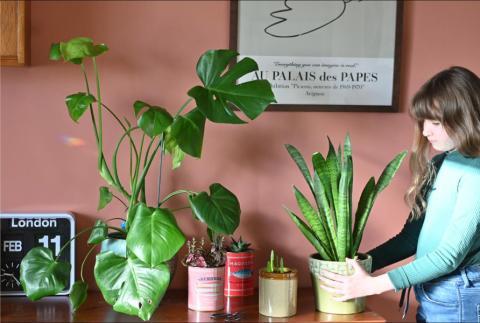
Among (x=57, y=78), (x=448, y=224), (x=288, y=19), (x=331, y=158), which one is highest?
(x=288, y=19)

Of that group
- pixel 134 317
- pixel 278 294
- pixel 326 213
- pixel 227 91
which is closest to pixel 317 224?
pixel 326 213

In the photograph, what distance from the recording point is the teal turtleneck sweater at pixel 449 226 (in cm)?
192

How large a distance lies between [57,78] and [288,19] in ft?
2.72

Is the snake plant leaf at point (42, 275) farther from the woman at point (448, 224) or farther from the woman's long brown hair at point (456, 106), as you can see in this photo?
the woman's long brown hair at point (456, 106)

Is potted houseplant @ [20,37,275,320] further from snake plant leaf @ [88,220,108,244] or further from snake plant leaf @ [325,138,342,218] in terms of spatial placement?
snake plant leaf @ [325,138,342,218]

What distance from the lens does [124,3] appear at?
7.58 ft

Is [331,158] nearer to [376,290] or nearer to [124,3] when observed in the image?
[376,290]

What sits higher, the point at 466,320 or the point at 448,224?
the point at 448,224

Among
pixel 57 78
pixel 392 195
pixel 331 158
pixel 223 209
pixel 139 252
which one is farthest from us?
pixel 392 195

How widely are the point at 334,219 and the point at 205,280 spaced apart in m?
0.45

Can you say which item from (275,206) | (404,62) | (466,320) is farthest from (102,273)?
(404,62)

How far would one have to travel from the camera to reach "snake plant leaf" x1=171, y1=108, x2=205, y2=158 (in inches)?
74.7

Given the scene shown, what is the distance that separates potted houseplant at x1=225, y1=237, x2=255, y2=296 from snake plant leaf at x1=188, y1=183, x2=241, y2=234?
0.97 feet

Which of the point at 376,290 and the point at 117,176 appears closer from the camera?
the point at 376,290
